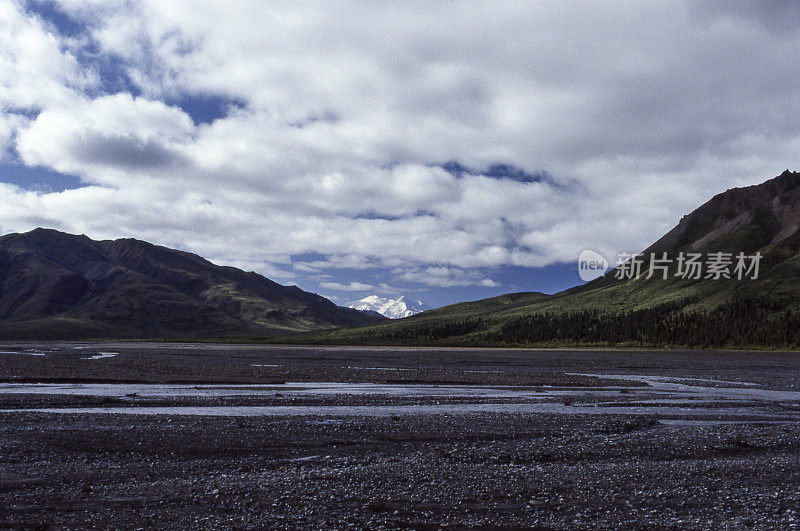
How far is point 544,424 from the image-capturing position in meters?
24.8

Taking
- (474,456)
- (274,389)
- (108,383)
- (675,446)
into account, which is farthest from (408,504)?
(108,383)

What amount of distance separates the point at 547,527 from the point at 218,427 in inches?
654

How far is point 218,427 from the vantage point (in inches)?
914

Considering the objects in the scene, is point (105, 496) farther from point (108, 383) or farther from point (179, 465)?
point (108, 383)

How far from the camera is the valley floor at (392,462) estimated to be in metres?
12.1

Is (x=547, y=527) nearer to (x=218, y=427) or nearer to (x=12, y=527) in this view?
(x=12, y=527)

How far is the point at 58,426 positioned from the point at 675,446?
26417 mm

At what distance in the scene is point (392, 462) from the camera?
1741 cm

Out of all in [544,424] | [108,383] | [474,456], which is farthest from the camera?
[108,383]

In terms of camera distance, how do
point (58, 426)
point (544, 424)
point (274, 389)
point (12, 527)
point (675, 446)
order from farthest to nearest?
point (274, 389)
point (544, 424)
point (58, 426)
point (675, 446)
point (12, 527)

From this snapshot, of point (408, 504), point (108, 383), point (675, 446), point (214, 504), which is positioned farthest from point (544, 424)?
point (108, 383)

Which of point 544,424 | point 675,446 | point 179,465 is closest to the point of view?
point 179,465

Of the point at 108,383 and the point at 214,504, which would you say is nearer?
the point at 214,504

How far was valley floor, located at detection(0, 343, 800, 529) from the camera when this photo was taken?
12141 mm
